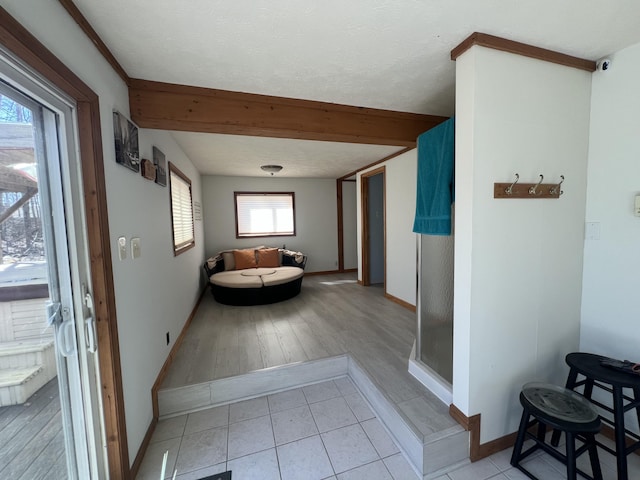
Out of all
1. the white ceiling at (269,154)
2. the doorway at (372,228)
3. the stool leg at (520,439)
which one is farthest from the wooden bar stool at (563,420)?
the doorway at (372,228)

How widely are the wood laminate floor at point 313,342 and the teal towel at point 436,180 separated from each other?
1.19 m

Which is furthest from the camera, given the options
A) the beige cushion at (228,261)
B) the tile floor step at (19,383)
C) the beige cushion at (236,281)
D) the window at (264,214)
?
the window at (264,214)

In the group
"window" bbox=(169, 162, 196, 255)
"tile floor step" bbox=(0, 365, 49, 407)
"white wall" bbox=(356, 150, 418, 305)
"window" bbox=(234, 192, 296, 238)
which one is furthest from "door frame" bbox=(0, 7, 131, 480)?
"window" bbox=(234, 192, 296, 238)

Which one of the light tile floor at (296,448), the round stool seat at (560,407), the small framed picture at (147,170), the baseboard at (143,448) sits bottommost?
the light tile floor at (296,448)

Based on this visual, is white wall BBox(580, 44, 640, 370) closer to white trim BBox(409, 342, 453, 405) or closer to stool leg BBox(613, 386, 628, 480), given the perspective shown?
stool leg BBox(613, 386, 628, 480)

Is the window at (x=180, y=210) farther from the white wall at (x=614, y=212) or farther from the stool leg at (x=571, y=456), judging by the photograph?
the white wall at (x=614, y=212)

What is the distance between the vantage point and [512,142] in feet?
4.93

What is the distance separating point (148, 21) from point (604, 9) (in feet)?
7.20

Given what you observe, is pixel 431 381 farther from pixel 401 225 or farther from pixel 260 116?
pixel 260 116

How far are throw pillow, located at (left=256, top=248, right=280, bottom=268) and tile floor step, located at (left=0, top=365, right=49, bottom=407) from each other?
4.04m

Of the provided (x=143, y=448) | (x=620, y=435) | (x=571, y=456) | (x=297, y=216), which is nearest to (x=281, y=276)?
(x=297, y=216)

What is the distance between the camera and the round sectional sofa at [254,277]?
3.98 m

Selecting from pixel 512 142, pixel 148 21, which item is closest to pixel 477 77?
pixel 512 142

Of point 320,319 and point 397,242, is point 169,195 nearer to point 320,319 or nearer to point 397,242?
point 320,319
